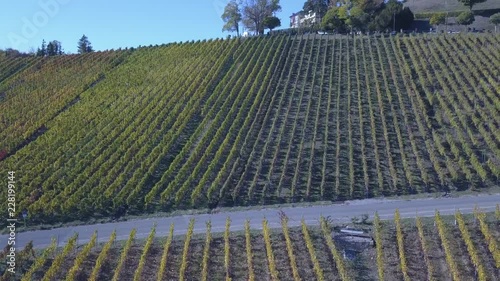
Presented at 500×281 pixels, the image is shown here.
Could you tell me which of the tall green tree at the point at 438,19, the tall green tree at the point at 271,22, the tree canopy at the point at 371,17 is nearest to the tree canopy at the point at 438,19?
the tall green tree at the point at 438,19

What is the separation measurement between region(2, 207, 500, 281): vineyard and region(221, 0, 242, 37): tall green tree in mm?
55478

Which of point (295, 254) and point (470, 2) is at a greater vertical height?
point (470, 2)

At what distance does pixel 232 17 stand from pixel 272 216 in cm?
5420

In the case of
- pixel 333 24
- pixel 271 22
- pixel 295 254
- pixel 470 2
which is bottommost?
pixel 295 254

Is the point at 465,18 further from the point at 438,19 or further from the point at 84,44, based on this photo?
the point at 84,44

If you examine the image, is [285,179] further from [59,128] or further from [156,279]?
[59,128]

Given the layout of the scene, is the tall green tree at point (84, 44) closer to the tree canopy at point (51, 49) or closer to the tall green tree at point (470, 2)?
the tree canopy at point (51, 49)

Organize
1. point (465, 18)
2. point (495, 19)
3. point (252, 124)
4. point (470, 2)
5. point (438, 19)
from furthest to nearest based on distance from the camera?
point (470, 2) < point (438, 19) < point (465, 18) < point (495, 19) < point (252, 124)

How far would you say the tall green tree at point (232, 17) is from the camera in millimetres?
80500

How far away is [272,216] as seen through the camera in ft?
98.7

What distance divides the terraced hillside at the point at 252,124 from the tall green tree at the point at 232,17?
18714 millimetres

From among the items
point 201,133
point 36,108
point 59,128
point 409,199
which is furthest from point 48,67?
point 409,199

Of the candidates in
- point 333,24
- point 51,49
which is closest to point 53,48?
point 51,49

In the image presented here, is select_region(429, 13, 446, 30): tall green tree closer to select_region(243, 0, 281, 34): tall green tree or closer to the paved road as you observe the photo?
select_region(243, 0, 281, 34): tall green tree
